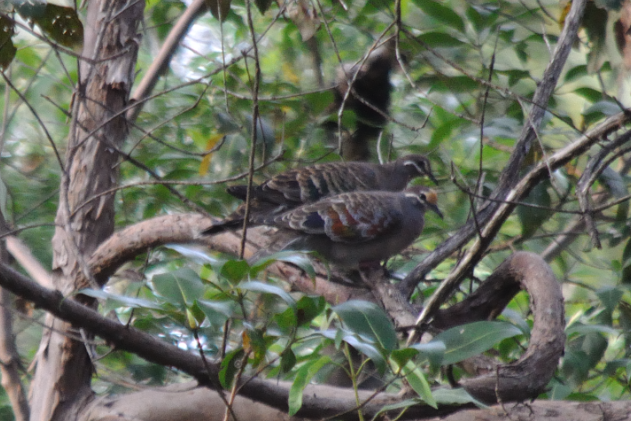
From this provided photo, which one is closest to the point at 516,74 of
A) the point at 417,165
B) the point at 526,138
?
the point at 526,138

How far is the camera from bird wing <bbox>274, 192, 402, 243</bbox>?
355 centimetres

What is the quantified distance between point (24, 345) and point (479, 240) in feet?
10.9

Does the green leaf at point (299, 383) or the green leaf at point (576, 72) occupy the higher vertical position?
the green leaf at point (576, 72)

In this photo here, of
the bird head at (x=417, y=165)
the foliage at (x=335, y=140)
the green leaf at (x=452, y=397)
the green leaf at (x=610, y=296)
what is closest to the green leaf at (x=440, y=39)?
the foliage at (x=335, y=140)

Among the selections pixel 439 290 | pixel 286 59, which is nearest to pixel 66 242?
pixel 439 290

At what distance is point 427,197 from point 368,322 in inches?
88.5

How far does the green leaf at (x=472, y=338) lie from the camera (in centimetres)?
169

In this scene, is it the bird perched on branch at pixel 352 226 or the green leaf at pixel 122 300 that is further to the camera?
the bird perched on branch at pixel 352 226

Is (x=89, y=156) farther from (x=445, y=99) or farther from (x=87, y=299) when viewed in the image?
(x=445, y=99)

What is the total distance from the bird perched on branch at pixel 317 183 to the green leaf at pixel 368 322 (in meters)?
1.94

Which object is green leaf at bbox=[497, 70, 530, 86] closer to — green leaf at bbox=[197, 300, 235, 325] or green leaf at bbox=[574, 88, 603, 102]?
green leaf at bbox=[574, 88, 603, 102]

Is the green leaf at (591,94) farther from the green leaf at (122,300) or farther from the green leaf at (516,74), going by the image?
the green leaf at (122,300)

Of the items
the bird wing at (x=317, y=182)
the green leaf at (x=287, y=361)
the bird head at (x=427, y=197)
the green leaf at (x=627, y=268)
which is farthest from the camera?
the bird wing at (x=317, y=182)

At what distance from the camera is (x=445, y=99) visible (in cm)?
441
